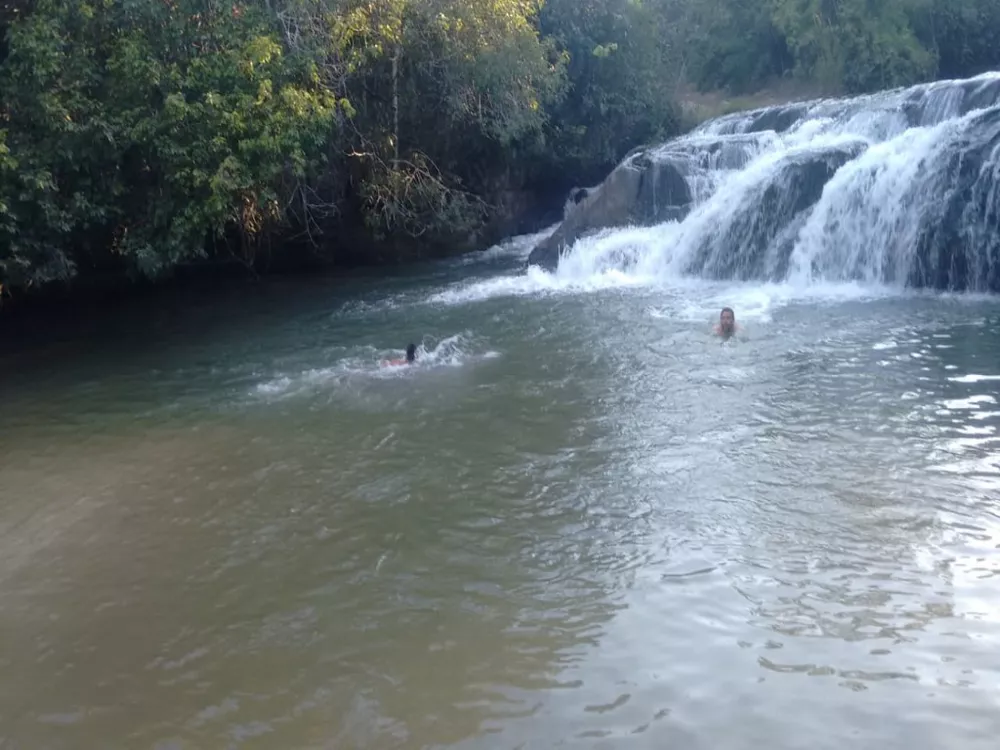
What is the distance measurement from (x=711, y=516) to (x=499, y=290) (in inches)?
417

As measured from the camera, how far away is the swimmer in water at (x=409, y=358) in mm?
11398

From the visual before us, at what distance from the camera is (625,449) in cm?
825

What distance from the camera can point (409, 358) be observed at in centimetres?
1149

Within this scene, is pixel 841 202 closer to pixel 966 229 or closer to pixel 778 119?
pixel 966 229

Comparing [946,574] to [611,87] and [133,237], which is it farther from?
[611,87]

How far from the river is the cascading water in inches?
95.4

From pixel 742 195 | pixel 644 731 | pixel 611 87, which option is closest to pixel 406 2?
pixel 742 195

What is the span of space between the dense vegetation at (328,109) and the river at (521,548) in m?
2.88

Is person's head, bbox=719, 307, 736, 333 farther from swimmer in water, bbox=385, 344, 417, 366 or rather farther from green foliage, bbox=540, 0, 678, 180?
green foliage, bbox=540, 0, 678, 180

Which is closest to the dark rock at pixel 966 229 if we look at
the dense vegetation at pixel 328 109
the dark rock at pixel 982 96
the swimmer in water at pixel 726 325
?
the dark rock at pixel 982 96

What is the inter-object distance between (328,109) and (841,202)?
802cm

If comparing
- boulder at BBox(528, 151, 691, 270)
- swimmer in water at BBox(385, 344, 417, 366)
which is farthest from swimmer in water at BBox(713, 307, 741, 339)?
boulder at BBox(528, 151, 691, 270)

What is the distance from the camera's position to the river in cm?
478

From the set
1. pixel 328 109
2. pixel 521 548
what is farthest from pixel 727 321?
pixel 328 109
